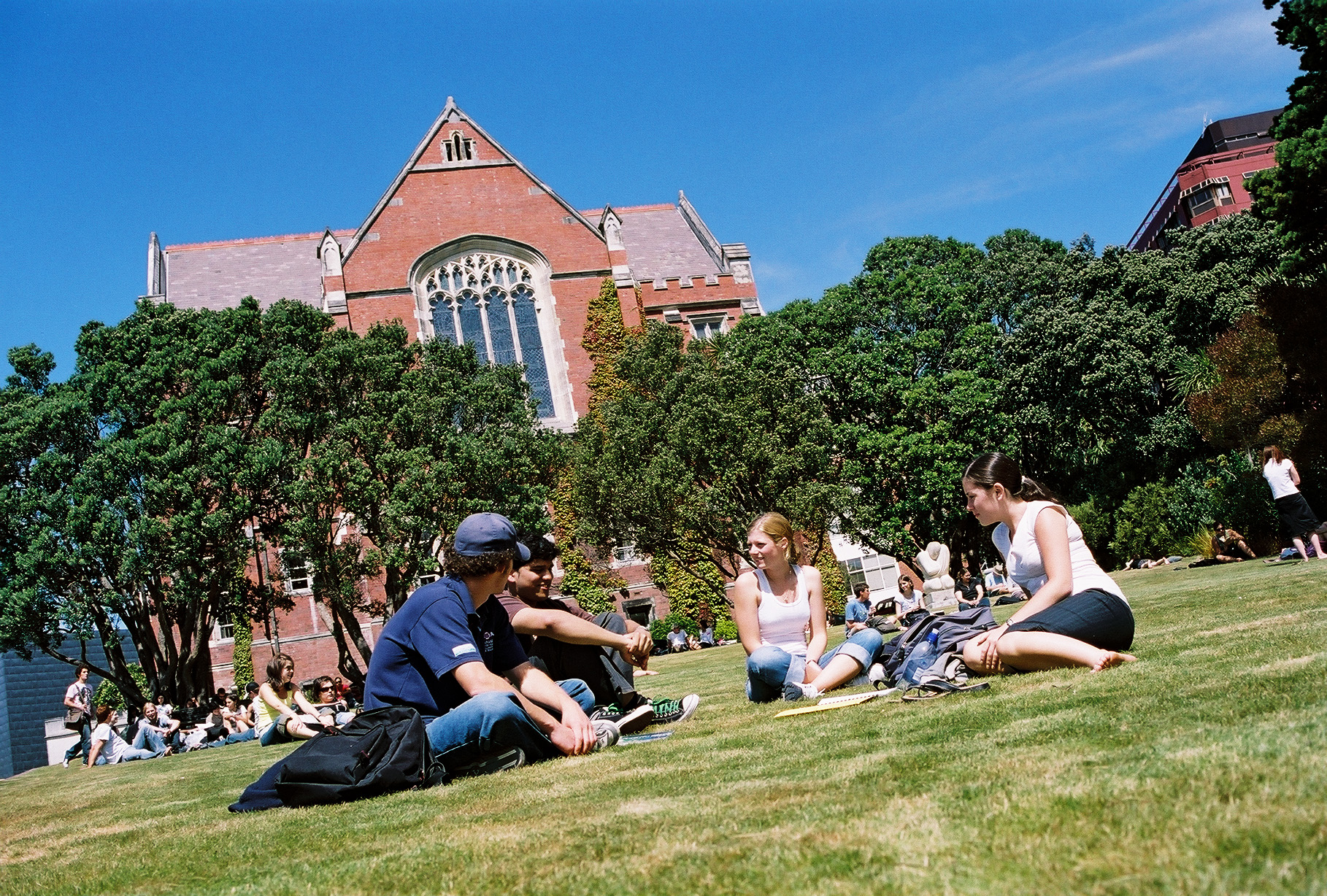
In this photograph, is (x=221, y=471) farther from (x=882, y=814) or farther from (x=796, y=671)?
Result: (x=882, y=814)

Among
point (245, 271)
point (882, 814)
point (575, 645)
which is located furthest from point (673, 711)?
point (245, 271)

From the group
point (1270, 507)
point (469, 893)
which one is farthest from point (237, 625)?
point (469, 893)

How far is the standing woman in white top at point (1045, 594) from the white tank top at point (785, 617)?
151cm

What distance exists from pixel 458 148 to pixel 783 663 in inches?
1425

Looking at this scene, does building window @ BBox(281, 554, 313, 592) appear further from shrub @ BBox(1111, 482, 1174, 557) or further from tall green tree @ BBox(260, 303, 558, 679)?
shrub @ BBox(1111, 482, 1174, 557)

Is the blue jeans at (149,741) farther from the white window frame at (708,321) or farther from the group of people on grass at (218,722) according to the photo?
the white window frame at (708,321)

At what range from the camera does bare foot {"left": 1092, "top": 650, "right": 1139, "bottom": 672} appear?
567 cm

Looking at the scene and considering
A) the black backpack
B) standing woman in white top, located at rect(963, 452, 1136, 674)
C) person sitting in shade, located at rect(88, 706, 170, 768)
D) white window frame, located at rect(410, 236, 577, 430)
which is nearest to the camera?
the black backpack

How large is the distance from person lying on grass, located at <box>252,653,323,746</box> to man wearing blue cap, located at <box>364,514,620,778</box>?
835cm

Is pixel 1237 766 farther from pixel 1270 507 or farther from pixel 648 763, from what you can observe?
pixel 1270 507

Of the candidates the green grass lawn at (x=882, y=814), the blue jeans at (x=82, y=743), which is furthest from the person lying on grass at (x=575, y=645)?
the blue jeans at (x=82, y=743)

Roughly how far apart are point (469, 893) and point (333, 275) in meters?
37.1

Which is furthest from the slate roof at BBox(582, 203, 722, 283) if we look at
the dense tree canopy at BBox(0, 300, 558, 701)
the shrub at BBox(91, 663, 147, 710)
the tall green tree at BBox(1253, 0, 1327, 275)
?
the tall green tree at BBox(1253, 0, 1327, 275)

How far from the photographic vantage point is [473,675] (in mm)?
5273
